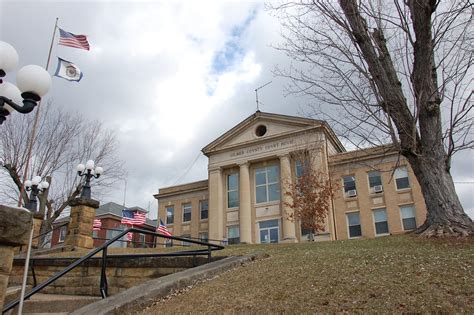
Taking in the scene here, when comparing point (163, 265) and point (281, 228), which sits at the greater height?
point (281, 228)

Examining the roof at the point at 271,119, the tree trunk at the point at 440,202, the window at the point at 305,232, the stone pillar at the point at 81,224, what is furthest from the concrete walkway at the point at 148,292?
the roof at the point at 271,119

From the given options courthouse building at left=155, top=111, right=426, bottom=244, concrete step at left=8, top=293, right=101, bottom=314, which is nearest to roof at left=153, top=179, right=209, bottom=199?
courthouse building at left=155, top=111, right=426, bottom=244

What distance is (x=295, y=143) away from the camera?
29984 millimetres

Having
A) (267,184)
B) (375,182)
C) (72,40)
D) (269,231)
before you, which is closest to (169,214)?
(267,184)

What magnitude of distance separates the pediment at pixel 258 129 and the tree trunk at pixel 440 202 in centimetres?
2051

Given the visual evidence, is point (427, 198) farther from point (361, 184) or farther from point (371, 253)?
point (361, 184)

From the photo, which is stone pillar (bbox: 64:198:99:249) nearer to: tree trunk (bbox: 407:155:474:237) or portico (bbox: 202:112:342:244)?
tree trunk (bbox: 407:155:474:237)

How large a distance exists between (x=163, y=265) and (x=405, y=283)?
4.19 m

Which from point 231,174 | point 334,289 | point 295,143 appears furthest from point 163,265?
point 231,174

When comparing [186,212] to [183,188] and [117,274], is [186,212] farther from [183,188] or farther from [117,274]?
[117,274]

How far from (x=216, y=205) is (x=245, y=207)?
2.68 metres

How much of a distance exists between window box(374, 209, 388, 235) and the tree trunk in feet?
59.8

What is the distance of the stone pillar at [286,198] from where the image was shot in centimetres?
2765

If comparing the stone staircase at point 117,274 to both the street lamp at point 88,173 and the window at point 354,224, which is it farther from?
the window at point 354,224
